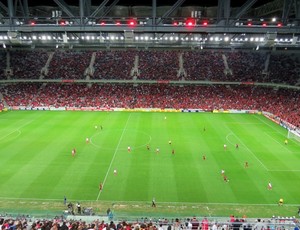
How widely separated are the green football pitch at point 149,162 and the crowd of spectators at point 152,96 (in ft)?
37.7

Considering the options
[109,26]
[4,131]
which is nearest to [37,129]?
[4,131]

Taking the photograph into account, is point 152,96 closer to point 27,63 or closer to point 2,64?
point 27,63

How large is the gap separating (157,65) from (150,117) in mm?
22223

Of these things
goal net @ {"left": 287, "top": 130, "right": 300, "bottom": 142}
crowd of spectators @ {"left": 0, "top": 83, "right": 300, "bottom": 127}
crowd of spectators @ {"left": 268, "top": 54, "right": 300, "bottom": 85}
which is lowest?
goal net @ {"left": 287, "top": 130, "right": 300, "bottom": 142}

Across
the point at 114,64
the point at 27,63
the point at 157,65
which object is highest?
the point at 27,63

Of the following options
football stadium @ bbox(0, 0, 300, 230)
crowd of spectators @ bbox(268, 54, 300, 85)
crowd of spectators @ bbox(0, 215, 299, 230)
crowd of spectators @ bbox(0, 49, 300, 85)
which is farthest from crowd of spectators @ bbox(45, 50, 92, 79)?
crowd of spectators @ bbox(0, 215, 299, 230)

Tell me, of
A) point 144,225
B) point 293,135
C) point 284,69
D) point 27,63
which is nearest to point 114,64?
point 27,63

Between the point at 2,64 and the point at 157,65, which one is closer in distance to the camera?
the point at 157,65

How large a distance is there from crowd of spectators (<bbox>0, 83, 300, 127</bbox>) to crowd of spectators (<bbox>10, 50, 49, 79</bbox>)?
2683mm

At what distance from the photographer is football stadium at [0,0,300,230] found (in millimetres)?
20062

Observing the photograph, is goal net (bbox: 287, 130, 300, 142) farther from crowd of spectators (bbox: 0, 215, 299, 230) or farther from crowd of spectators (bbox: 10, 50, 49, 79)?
crowd of spectators (bbox: 10, 50, 49, 79)

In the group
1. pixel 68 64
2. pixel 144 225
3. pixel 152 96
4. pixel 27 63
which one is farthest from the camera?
pixel 68 64

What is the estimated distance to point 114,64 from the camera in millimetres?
74438

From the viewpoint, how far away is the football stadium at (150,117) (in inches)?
790
